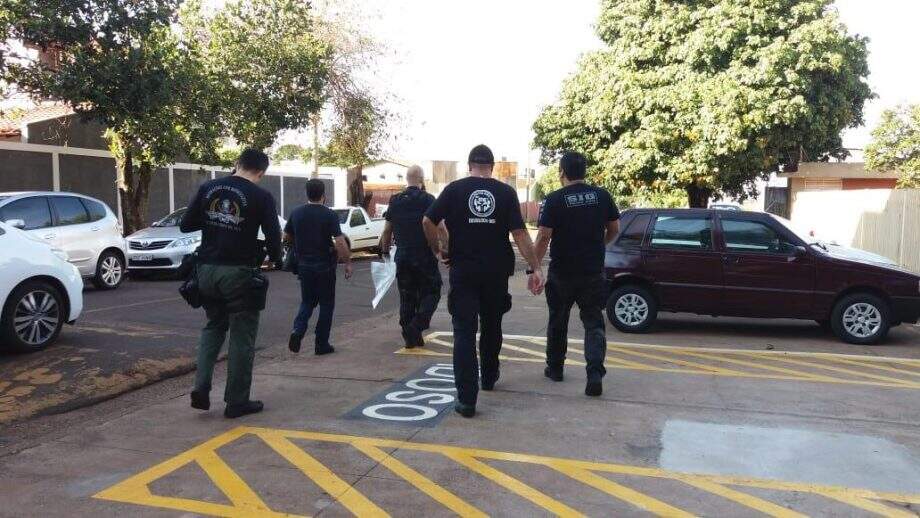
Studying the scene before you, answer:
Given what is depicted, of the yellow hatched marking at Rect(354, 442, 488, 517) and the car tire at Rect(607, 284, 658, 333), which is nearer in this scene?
the yellow hatched marking at Rect(354, 442, 488, 517)

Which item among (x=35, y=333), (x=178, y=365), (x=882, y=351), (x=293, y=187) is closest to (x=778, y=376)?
(x=882, y=351)

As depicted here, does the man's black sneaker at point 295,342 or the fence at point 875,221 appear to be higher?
the fence at point 875,221

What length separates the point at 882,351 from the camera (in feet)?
27.5

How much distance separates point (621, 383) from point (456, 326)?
1861 mm

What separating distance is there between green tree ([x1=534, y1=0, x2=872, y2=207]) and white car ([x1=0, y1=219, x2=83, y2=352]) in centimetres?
1544

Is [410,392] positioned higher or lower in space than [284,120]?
lower

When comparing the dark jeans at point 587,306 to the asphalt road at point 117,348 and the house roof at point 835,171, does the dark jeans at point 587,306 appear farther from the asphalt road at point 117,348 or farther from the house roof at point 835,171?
the house roof at point 835,171

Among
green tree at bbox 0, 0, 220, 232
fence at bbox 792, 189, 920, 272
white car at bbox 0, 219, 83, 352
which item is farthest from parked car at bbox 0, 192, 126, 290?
fence at bbox 792, 189, 920, 272

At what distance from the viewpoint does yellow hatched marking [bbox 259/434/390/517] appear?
3.72 m

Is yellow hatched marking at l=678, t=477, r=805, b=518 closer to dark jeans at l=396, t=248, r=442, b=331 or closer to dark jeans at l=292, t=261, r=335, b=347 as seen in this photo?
dark jeans at l=396, t=248, r=442, b=331

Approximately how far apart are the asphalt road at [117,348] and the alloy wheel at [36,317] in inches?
7.0

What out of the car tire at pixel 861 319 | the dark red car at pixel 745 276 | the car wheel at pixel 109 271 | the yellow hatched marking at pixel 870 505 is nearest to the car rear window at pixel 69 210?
the car wheel at pixel 109 271

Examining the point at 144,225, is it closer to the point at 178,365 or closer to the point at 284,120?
the point at 284,120

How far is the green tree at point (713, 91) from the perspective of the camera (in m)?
18.3
